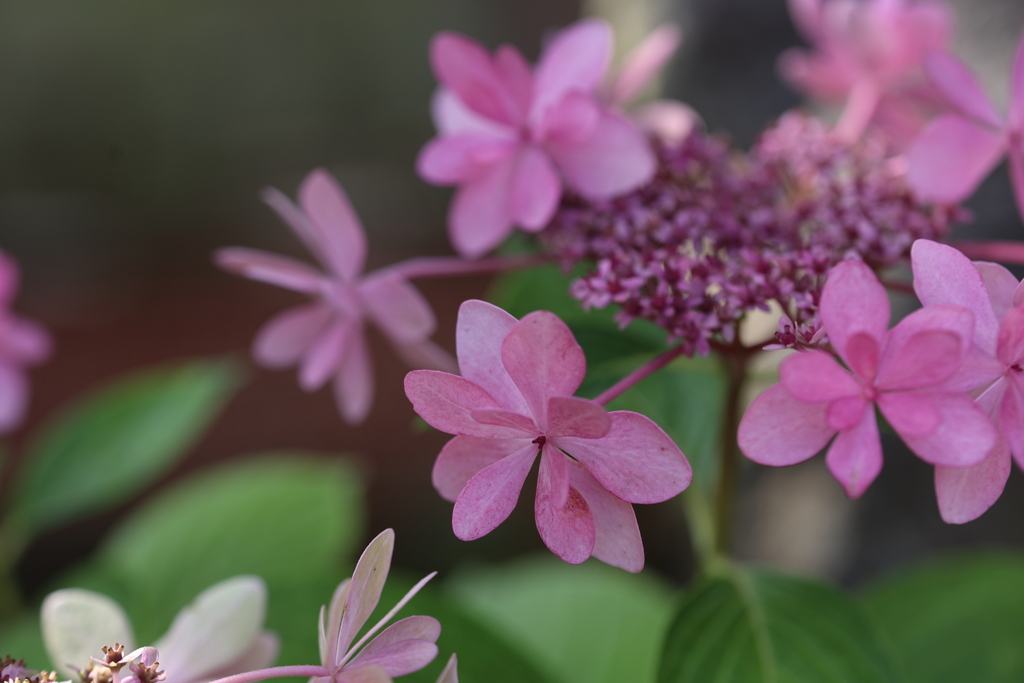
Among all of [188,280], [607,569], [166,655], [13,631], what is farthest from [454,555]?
[166,655]

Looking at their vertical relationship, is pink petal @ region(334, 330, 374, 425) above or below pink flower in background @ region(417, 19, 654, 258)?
below

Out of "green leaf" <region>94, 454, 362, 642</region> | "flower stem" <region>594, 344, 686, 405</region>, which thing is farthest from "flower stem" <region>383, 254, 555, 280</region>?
"green leaf" <region>94, 454, 362, 642</region>

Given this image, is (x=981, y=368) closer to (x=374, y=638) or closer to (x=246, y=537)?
(x=374, y=638)

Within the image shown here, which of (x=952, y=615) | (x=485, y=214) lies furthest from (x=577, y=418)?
(x=952, y=615)

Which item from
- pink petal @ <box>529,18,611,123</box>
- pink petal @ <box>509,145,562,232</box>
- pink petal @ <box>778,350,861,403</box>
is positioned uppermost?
pink petal @ <box>529,18,611,123</box>

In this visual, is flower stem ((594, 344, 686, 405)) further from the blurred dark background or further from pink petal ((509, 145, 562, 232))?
the blurred dark background

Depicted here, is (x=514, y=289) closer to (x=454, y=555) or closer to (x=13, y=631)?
(x=13, y=631)
